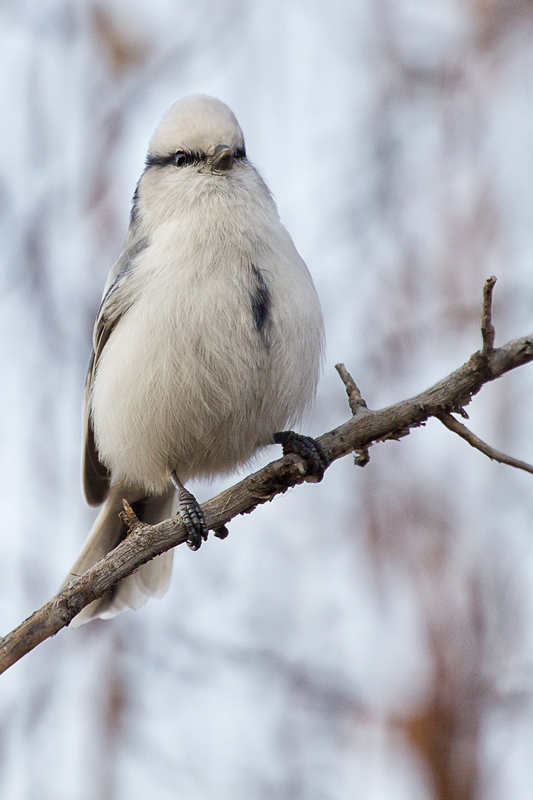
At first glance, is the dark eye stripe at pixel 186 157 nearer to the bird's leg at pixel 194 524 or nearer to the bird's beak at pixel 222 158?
the bird's beak at pixel 222 158

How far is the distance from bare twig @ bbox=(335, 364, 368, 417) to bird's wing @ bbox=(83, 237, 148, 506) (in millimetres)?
892

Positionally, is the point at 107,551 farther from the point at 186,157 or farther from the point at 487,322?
the point at 487,322

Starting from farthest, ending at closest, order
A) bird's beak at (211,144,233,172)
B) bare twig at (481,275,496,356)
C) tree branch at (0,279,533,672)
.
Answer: bird's beak at (211,144,233,172)
tree branch at (0,279,533,672)
bare twig at (481,275,496,356)

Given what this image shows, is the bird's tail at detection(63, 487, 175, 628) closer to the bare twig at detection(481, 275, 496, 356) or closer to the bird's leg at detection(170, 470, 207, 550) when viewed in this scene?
the bird's leg at detection(170, 470, 207, 550)

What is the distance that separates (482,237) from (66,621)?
267 cm

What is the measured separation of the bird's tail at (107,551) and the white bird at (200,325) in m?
0.31

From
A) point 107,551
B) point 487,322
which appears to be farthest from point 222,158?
point 107,551

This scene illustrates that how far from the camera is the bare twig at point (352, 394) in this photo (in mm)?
2223

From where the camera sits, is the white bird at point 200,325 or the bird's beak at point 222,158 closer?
the white bird at point 200,325

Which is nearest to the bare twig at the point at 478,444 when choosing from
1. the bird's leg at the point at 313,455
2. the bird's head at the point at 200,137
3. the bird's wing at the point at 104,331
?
the bird's leg at the point at 313,455

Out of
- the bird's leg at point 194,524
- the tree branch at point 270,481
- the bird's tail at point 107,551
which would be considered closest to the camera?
the tree branch at point 270,481

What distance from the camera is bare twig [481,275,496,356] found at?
5.57 feet

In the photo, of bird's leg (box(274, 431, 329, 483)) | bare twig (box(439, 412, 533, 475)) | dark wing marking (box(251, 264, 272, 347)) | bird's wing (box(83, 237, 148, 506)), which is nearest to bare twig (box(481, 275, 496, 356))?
bare twig (box(439, 412, 533, 475))

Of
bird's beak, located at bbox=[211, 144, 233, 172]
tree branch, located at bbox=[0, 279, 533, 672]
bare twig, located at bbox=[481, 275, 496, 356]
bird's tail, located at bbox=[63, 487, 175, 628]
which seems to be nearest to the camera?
bare twig, located at bbox=[481, 275, 496, 356]
